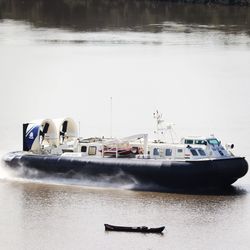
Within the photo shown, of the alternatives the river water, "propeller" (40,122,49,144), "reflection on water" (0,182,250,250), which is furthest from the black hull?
"propeller" (40,122,49,144)

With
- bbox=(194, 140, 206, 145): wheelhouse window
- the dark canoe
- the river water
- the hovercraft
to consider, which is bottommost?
the river water

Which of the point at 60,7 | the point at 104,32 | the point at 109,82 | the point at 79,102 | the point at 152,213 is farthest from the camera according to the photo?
the point at 60,7

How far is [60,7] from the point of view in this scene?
153 m

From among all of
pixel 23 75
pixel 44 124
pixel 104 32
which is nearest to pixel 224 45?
pixel 104 32

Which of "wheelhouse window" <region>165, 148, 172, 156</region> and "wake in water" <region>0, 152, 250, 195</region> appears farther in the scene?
"wheelhouse window" <region>165, 148, 172, 156</region>

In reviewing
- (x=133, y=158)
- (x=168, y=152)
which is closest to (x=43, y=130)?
(x=133, y=158)

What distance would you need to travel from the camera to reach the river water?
5131cm

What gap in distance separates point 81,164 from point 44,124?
395 cm

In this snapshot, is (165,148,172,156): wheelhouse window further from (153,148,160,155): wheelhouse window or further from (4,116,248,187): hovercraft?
(153,148,160,155): wheelhouse window

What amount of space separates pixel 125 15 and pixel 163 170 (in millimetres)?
88986

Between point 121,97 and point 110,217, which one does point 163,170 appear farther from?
point 121,97

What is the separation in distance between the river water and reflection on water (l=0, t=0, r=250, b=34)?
17 cm

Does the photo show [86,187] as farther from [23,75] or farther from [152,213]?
[23,75]

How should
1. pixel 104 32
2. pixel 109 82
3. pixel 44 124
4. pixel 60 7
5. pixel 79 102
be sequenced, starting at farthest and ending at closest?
pixel 60 7, pixel 104 32, pixel 109 82, pixel 79 102, pixel 44 124
